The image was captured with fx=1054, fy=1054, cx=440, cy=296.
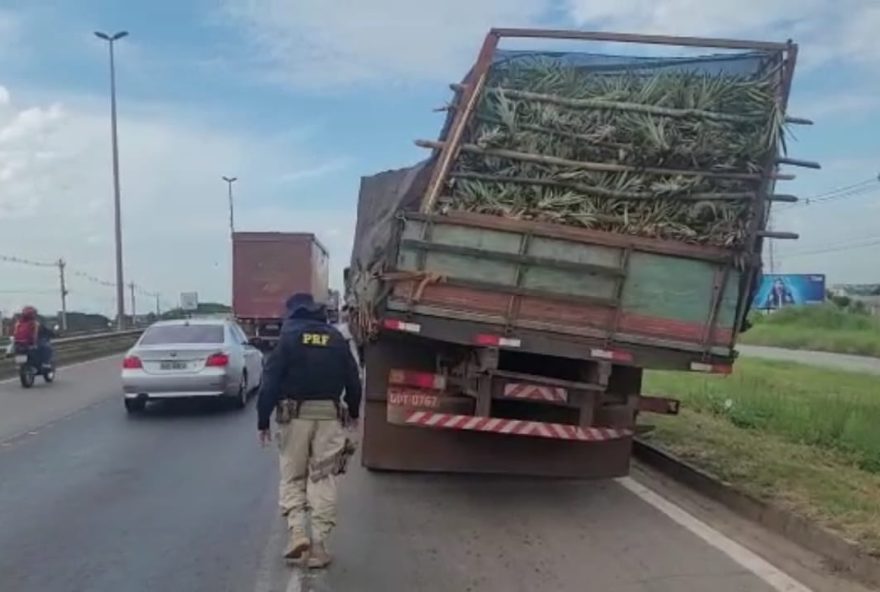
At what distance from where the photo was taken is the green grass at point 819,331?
39812 millimetres

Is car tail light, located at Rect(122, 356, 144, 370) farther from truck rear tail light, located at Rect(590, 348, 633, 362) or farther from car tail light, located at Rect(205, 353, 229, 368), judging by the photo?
truck rear tail light, located at Rect(590, 348, 633, 362)

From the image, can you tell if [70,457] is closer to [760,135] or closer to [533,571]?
[533,571]

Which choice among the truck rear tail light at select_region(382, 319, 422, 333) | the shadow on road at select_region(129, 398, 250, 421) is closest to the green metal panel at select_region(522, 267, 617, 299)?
the truck rear tail light at select_region(382, 319, 422, 333)

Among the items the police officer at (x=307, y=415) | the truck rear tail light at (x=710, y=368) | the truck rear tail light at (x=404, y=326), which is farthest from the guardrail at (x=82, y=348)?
the truck rear tail light at (x=710, y=368)

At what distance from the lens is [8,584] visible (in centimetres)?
610

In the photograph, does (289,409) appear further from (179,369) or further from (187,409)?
(187,409)

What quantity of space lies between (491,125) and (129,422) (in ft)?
27.4

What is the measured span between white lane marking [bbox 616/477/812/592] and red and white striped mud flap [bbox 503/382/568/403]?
46.0 inches

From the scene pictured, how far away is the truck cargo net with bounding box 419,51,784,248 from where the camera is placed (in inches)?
316

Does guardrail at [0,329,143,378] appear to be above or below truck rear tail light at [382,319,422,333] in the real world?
below

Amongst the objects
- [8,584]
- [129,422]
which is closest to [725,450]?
[8,584]

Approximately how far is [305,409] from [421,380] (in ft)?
6.66

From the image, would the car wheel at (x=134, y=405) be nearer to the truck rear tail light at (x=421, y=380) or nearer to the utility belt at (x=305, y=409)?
the truck rear tail light at (x=421, y=380)

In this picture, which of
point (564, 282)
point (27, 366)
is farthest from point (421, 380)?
point (27, 366)
